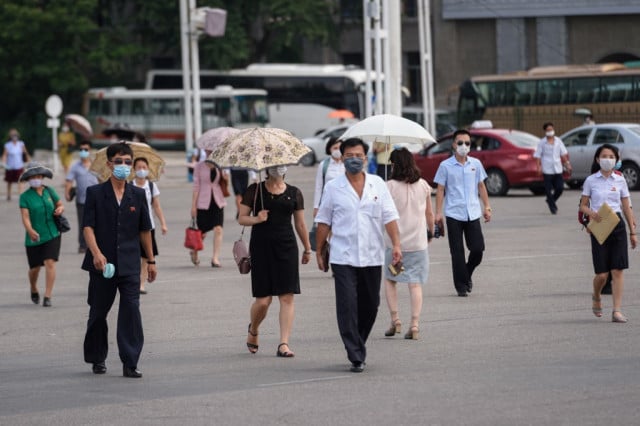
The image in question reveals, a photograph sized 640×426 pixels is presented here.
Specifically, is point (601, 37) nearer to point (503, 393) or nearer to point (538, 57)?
point (538, 57)

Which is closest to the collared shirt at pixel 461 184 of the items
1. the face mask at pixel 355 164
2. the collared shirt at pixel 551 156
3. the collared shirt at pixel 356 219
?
the collared shirt at pixel 356 219

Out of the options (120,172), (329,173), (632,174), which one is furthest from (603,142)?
(120,172)

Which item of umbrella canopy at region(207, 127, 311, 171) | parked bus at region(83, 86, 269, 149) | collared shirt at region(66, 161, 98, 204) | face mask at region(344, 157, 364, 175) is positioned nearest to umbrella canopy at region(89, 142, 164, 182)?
collared shirt at region(66, 161, 98, 204)

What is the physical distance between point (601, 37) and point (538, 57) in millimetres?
2999

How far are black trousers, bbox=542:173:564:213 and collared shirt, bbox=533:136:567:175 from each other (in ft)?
0.31

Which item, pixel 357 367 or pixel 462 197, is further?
pixel 462 197

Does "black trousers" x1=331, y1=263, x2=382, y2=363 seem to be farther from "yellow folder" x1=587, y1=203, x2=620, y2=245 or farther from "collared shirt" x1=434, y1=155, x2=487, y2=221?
"collared shirt" x1=434, y1=155, x2=487, y2=221

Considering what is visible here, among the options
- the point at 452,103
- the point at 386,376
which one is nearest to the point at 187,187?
the point at 452,103

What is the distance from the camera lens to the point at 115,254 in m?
10.8

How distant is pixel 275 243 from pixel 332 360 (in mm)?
974

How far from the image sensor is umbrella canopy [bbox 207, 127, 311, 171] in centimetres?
1132

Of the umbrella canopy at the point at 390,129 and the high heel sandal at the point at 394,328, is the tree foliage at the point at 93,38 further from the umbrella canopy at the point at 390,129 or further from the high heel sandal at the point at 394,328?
the high heel sandal at the point at 394,328

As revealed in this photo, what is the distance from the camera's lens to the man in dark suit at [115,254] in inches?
422

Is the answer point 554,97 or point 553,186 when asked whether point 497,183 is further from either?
point 554,97
